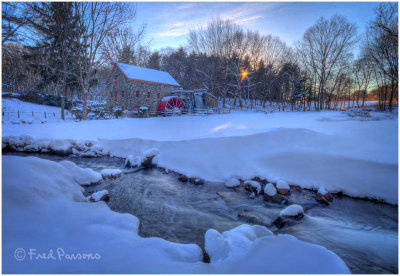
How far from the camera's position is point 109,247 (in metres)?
1.71

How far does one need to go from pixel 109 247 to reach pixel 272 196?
2941 millimetres

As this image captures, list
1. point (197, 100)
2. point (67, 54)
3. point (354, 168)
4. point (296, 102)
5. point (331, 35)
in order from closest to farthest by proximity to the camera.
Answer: point (354, 168)
point (67, 54)
point (331, 35)
point (197, 100)
point (296, 102)

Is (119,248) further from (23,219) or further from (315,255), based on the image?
(315,255)

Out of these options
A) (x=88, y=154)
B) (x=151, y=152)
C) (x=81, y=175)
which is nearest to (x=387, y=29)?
(x=151, y=152)

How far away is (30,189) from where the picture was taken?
2338 mm

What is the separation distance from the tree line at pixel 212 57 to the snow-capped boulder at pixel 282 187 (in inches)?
219

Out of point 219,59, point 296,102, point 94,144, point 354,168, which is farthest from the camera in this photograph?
point 296,102

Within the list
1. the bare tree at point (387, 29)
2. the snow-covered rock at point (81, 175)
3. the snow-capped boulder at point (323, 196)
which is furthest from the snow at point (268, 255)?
the bare tree at point (387, 29)

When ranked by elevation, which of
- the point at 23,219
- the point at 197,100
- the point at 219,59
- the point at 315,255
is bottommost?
the point at 315,255

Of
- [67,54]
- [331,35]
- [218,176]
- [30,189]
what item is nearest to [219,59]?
[331,35]

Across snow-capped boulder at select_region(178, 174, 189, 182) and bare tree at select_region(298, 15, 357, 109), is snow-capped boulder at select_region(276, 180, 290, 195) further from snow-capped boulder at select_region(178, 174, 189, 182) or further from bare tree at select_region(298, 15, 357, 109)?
bare tree at select_region(298, 15, 357, 109)

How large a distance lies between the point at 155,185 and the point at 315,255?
3466 mm

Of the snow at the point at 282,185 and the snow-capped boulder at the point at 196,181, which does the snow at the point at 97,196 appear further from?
the snow at the point at 282,185

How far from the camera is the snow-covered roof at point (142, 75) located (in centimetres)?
1697
